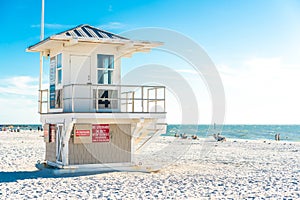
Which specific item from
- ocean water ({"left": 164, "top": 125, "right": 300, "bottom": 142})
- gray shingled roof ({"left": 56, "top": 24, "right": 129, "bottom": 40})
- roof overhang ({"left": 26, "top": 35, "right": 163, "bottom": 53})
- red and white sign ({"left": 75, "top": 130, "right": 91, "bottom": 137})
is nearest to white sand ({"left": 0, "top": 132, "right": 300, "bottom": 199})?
red and white sign ({"left": 75, "top": 130, "right": 91, "bottom": 137})

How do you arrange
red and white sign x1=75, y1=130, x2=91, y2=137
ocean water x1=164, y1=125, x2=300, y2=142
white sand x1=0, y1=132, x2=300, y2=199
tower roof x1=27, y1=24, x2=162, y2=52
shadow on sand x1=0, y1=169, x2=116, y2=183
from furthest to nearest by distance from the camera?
1. ocean water x1=164, y1=125, x2=300, y2=142
2. red and white sign x1=75, y1=130, x2=91, y2=137
3. tower roof x1=27, y1=24, x2=162, y2=52
4. shadow on sand x1=0, y1=169, x2=116, y2=183
5. white sand x1=0, y1=132, x2=300, y2=199

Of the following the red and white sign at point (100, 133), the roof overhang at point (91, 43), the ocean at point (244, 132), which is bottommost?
the ocean at point (244, 132)

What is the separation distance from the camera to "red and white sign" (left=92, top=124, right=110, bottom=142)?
1527cm

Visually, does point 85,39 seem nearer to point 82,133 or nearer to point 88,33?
point 88,33

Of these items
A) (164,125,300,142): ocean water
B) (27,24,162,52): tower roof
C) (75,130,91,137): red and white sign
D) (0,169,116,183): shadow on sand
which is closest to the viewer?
(0,169,116,183): shadow on sand

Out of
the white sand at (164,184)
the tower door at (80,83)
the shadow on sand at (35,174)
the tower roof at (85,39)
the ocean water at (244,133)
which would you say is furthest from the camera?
the ocean water at (244,133)

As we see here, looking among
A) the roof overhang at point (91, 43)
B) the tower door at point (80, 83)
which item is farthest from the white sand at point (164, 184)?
the roof overhang at point (91, 43)

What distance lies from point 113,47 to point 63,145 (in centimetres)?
409

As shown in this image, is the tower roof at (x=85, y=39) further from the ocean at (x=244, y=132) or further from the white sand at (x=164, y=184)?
the ocean at (x=244, y=132)

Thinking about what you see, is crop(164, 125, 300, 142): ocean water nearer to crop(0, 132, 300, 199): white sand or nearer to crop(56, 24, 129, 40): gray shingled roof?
crop(0, 132, 300, 199): white sand

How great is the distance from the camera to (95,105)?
1540cm

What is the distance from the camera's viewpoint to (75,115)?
46.8 feet

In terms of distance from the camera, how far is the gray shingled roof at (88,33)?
589 inches

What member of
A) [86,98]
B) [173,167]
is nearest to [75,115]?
[86,98]
